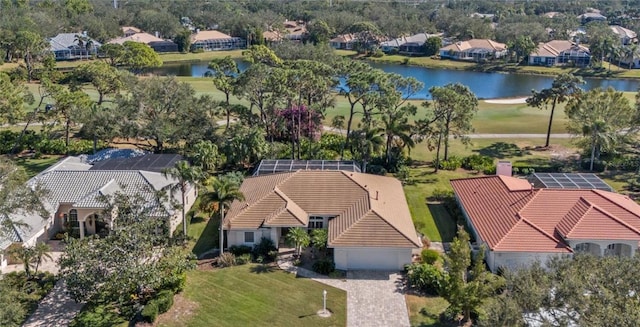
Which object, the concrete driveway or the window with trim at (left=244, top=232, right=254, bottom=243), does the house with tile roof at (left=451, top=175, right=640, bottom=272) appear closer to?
the concrete driveway

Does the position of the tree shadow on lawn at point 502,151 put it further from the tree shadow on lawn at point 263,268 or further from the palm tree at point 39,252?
the palm tree at point 39,252

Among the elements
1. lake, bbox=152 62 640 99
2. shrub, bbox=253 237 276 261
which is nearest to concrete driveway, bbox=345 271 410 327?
shrub, bbox=253 237 276 261

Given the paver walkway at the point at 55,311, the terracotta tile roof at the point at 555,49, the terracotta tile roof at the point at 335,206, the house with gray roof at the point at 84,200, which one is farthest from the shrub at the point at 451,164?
the terracotta tile roof at the point at 555,49

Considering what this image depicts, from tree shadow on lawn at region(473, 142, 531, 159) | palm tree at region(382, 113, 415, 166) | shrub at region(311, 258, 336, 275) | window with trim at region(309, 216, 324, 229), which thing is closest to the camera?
shrub at region(311, 258, 336, 275)

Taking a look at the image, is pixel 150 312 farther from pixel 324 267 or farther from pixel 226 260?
pixel 324 267

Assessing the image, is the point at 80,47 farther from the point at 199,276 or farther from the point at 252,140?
the point at 199,276
